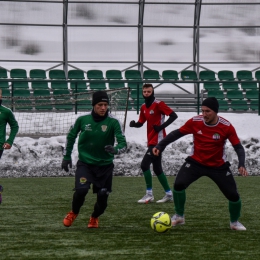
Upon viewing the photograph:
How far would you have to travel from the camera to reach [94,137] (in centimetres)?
788

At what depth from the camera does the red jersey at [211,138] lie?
25.7ft

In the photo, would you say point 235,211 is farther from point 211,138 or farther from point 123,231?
point 123,231

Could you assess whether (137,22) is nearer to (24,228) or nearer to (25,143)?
(25,143)

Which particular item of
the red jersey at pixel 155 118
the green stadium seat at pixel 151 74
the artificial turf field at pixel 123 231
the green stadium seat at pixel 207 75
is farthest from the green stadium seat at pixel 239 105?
the red jersey at pixel 155 118

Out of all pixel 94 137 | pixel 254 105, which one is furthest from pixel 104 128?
pixel 254 105

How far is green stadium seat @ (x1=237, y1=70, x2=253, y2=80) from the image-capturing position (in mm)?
27083

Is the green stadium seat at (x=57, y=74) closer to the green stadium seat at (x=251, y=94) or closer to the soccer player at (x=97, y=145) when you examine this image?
the green stadium seat at (x=251, y=94)

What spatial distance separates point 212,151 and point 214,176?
29 centimetres

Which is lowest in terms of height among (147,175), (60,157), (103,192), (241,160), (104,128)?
(60,157)

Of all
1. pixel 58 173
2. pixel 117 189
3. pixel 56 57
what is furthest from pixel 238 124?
pixel 56 57

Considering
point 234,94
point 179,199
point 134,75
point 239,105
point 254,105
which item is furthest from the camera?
point 134,75

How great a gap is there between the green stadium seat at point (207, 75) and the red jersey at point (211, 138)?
19.0m

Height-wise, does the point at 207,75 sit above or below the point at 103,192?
below

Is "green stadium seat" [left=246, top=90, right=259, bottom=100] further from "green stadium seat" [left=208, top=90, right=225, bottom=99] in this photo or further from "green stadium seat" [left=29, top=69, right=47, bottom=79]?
"green stadium seat" [left=29, top=69, right=47, bottom=79]
